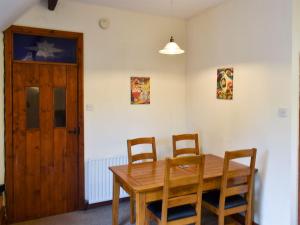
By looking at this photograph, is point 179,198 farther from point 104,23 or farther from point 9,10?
point 104,23

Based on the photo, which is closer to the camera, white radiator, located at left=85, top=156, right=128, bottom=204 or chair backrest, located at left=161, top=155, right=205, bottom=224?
chair backrest, located at left=161, top=155, right=205, bottom=224

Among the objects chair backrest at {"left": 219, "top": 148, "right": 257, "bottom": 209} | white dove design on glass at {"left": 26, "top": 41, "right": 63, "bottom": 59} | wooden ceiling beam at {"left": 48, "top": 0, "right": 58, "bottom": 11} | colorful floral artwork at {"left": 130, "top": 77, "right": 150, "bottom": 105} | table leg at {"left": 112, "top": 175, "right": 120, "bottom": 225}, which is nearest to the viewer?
chair backrest at {"left": 219, "top": 148, "right": 257, "bottom": 209}

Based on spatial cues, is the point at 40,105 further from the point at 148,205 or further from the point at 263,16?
the point at 263,16

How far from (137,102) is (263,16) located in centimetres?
193

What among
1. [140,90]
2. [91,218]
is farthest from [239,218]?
[140,90]

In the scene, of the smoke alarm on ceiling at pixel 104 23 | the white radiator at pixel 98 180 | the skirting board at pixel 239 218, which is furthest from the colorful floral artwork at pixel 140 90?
the skirting board at pixel 239 218

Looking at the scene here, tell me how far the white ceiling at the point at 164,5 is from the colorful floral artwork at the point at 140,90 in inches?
37.6

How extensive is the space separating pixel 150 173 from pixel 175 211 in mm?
449

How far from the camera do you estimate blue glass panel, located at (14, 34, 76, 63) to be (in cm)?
319

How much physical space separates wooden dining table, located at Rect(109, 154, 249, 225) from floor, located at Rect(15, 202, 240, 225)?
336 mm

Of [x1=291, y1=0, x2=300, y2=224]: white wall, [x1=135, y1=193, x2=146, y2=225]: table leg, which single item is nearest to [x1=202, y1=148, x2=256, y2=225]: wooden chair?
[x1=291, y1=0, x2=300, y2=224]: white wall

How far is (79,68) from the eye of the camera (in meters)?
3.45

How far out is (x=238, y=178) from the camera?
2846 millimetres

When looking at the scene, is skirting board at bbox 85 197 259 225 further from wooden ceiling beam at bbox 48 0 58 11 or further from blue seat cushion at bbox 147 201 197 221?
wooden ceiling beam at bbox 48 0 58 11
